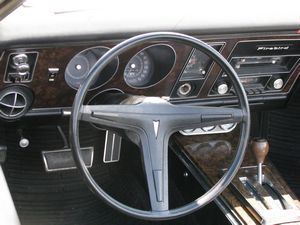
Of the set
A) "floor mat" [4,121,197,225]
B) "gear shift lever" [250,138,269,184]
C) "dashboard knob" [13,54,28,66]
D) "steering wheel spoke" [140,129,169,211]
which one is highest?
"dashboard knob" [13,54,28,66]

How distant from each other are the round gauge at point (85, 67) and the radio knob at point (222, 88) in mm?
461

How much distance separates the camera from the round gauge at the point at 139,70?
2152 mm

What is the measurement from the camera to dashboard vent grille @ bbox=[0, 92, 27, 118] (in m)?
2.03

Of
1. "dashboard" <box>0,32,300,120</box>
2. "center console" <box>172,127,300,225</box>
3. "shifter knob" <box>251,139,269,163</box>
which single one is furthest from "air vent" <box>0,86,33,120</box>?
"shifter knob" <box>251,139,269,163</box>

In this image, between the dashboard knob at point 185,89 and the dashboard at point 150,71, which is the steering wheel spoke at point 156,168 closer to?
the dashboard at point 150,71

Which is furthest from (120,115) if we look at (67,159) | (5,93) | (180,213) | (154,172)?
(67,159)

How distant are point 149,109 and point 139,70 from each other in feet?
1.61

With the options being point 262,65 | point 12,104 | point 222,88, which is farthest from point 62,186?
point 262,65

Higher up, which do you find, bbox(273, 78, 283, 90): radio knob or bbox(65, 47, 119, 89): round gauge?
bbox(65, 47, 119, 89): round gauge

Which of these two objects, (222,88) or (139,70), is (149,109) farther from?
(222,88)

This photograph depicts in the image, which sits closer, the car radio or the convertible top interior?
the convertible top interior

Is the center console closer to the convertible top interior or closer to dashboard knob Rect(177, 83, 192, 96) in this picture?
the convertible top interior

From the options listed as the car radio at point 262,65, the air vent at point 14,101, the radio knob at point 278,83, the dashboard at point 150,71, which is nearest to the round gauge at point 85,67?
the dashboard at point 150,71

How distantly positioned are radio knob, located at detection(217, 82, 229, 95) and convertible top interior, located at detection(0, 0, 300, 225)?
0.5 inches
